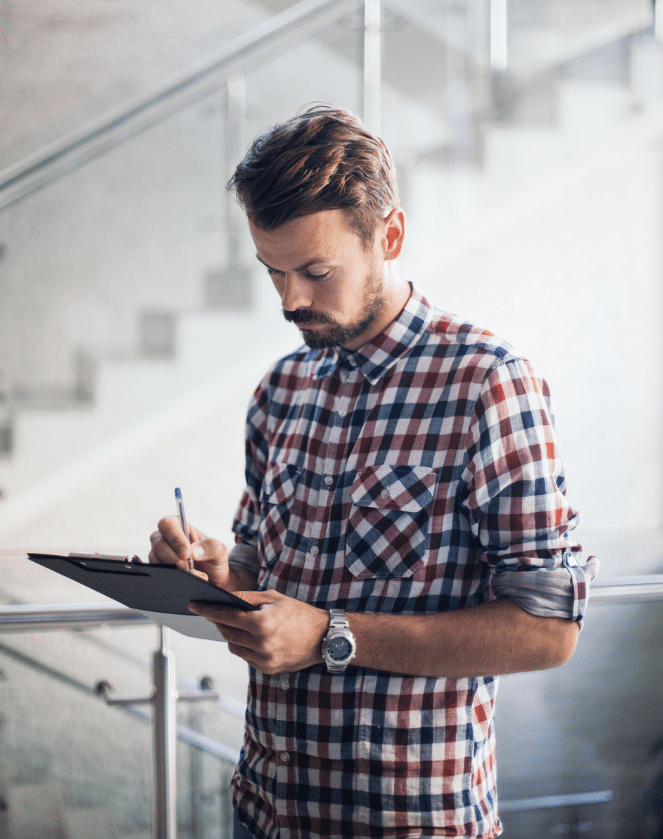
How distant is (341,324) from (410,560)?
277 millimetres

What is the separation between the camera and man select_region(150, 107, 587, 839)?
0.76 m

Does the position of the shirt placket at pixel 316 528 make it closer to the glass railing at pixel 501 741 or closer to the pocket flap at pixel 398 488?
the pocket flap at pixel 398 488

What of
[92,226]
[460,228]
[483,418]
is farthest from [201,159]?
[483,418]

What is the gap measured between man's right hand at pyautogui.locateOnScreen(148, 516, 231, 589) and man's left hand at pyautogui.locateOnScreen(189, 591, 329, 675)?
56 mm

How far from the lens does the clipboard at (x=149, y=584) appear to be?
65cm

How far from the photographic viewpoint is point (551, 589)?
0.75 metres

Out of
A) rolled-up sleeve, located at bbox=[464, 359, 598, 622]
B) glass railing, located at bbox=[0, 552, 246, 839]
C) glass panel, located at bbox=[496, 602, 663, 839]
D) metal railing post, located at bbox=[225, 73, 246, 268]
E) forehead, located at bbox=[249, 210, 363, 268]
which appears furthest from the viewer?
metal railing post, located at bbox=[225, 73, 246, 268]

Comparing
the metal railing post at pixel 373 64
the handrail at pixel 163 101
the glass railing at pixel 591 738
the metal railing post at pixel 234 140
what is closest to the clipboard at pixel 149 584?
the glass railing at pixel 591 738

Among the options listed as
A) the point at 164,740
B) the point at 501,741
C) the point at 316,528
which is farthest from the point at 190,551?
the point at 501,741

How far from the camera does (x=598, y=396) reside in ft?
8.54

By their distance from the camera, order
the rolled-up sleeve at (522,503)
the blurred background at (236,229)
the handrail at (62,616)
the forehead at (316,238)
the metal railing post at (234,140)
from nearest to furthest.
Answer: the rolled-up sleeve at (522,503) < the forehead at (316,238) < the handrail at (62,616) < the blurred background at (236,229) < the metal railing post at (234,140)

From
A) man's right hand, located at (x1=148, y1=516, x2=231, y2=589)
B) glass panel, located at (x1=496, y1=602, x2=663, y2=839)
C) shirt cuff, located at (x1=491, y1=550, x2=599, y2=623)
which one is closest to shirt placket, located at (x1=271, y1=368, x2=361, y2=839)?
man's right hand, located at (x1=148, y1=516, x2=231, y2=589)

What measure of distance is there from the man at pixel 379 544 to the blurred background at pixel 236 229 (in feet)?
3.24

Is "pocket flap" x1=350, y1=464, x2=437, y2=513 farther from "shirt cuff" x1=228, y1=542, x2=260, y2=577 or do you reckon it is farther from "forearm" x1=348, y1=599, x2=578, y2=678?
"shirt cuff" x1=228, y1=542, x2=260, y2=577
